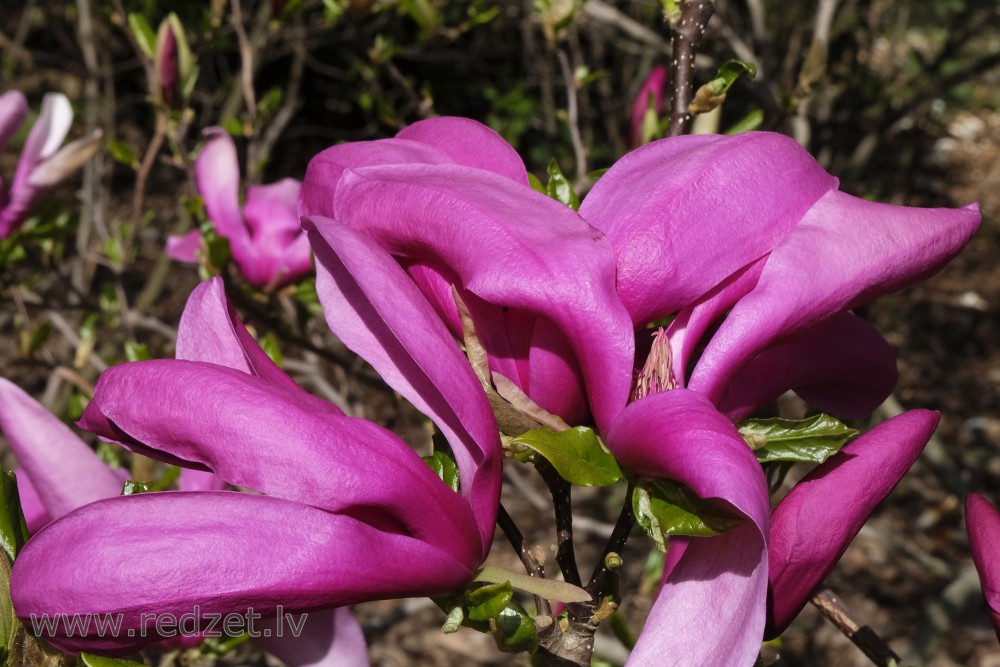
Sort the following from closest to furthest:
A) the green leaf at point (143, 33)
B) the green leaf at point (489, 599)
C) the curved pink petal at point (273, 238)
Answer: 1. the green leaf at point (489, 599)
2. the curved pink petal at point (273, 238)
3. the green leaf at point (143, 33)

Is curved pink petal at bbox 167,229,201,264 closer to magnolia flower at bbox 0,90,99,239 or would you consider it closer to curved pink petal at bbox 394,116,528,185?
magnolia flower at bbox 0,90,99,239

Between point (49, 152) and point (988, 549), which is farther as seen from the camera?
point (49, 152)

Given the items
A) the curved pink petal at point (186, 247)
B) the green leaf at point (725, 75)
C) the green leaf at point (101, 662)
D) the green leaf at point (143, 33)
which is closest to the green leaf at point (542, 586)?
the green leaf at point (101, 662)

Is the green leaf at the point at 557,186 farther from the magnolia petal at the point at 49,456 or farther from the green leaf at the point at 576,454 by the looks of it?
the magnolia petal at the point at 49,456

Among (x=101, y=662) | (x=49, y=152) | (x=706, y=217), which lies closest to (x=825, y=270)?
(x=706, y=217)

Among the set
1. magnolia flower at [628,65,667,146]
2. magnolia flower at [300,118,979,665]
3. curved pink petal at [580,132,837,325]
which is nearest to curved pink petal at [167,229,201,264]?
magnolia flower at [628,65,667,146]

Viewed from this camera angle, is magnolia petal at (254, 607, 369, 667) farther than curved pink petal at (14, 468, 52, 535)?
No

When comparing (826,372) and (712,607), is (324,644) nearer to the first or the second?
(712,607)
